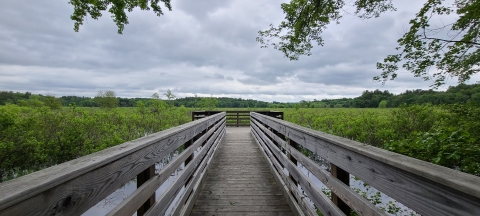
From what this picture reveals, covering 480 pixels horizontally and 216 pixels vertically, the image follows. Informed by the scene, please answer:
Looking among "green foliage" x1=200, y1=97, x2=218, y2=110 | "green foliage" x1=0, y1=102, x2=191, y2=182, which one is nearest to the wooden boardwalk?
"green foliage" x1=0, y1=102, x2=191, y2=182

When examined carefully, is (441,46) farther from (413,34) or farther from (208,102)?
(208,102)

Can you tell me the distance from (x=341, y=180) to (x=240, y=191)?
219 cm

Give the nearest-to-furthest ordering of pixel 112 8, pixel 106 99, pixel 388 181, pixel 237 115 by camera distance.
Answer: pixel 388 181, pixel 112 8, pixel 237 115, pixel 106 99

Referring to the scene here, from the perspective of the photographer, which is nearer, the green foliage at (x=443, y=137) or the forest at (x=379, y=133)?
the green foliage at (x=443, y=137)

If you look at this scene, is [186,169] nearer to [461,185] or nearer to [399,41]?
[461,185]

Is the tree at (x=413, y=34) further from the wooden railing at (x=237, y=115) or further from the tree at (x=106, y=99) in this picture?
the tree at (x=106, y=99)

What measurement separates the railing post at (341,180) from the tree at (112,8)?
6370 millimetres

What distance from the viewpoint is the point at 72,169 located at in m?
0.97

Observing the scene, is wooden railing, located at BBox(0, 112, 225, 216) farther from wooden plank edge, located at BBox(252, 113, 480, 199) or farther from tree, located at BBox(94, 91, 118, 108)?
tree, located at BBox(94, 91, 118, 108)

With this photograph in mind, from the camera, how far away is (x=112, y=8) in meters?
6.18

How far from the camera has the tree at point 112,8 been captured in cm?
588

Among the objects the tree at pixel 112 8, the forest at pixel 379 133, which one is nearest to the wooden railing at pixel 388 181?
the forest at pixel 379 133

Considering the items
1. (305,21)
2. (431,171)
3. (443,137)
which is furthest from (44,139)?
(443,137)

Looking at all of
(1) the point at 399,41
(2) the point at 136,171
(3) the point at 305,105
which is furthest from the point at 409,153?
(3) the point at 305,105
